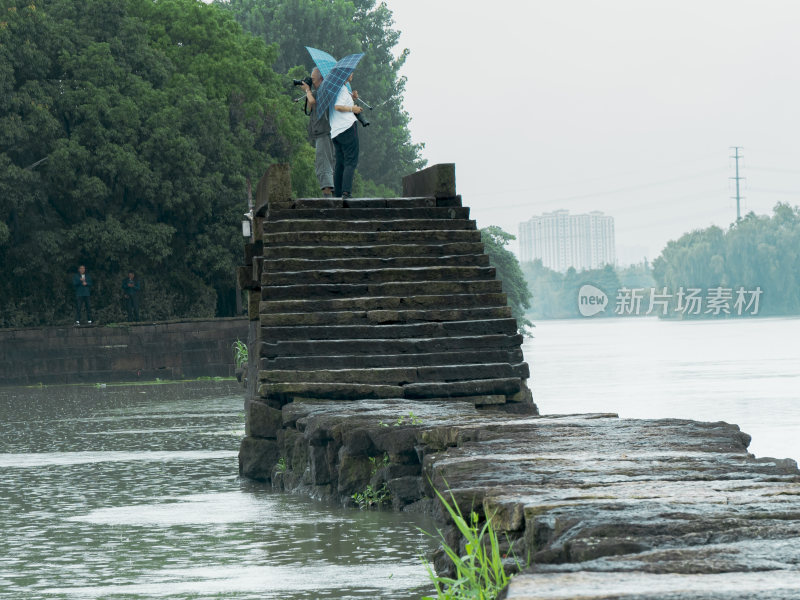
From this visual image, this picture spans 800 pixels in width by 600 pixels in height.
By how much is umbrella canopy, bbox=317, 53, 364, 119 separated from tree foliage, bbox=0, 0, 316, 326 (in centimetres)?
1821

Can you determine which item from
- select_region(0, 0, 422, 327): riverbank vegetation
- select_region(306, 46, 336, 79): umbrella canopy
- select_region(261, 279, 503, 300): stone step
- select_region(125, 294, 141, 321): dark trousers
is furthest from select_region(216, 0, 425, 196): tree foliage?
select_region(261, 279, 503, 300): stone step

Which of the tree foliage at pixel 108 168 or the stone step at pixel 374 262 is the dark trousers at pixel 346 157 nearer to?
the stone step at pixel 374 262

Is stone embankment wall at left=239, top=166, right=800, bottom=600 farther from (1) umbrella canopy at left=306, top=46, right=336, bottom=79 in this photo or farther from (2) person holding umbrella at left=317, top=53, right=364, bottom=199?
(1) umbrella canopy at left=306, top=46, right=336, bottom=79

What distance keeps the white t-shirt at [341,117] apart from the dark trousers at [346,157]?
0.27 feet

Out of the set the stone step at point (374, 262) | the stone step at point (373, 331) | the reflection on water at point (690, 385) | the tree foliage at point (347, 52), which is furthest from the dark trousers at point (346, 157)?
the tree foliage at point (347, 52)

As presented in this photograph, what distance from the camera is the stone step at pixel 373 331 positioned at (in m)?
11.9

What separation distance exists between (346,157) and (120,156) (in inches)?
743

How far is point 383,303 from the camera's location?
480 inches

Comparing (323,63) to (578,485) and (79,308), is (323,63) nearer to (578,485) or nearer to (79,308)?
(578,485)

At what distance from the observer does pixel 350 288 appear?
40.6 feet

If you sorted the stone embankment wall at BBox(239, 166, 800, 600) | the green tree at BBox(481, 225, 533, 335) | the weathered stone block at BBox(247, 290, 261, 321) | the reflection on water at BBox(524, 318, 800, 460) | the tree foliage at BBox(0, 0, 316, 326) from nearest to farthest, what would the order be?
the stone embankment wall at BBox(239, 166, 800, 600)
the weathered stone block at BBox(247, 290, 261, 321)
the reflection on water at BBox(524, 318, 800, 460)
the tree foliage at BBox(0, 0, 316, 326)
the green tree at BBox(481, 225, 533, 335)

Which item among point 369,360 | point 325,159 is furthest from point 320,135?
point 369,360

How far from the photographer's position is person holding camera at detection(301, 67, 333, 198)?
14.9 meters

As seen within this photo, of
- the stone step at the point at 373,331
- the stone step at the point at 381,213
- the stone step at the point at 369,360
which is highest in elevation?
the stone step at the point at 381,213
